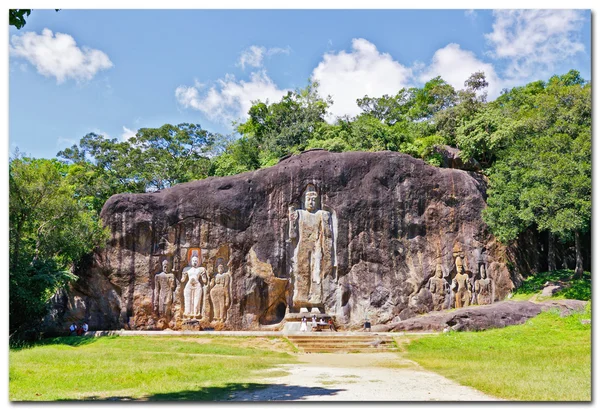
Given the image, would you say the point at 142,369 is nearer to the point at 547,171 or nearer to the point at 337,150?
the point at 547,171

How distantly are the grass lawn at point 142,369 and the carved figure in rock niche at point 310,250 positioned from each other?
5.73 m

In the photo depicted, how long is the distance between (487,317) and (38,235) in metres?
16.4

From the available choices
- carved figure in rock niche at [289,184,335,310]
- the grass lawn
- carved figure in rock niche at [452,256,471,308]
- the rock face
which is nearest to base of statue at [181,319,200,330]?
the rock face

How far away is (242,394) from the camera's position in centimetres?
942

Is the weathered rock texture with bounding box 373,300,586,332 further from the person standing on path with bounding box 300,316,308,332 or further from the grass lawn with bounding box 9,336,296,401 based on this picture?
the grass lawn with bounding box 9,336,296,401

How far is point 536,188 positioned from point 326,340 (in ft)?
32.8

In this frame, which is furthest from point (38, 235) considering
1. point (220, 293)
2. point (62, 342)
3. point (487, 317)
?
point (487, 317)

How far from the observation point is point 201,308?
24.6 m

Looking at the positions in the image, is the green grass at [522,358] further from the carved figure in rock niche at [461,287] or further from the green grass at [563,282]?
the carved figure in rock niche at [461,287]

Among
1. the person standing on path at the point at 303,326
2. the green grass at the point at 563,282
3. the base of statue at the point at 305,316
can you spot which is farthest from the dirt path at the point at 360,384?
the green grass at the point at 563,282

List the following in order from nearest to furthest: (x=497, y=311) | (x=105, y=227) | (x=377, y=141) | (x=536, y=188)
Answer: (x=497, y=311) → (x=536, y=188) → (x=105, y=227) → (x=377, y=141)

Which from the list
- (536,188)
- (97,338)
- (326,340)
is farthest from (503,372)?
(97,338)

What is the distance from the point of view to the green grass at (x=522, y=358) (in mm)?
9305

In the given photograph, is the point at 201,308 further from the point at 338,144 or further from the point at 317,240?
the point at 338,144
